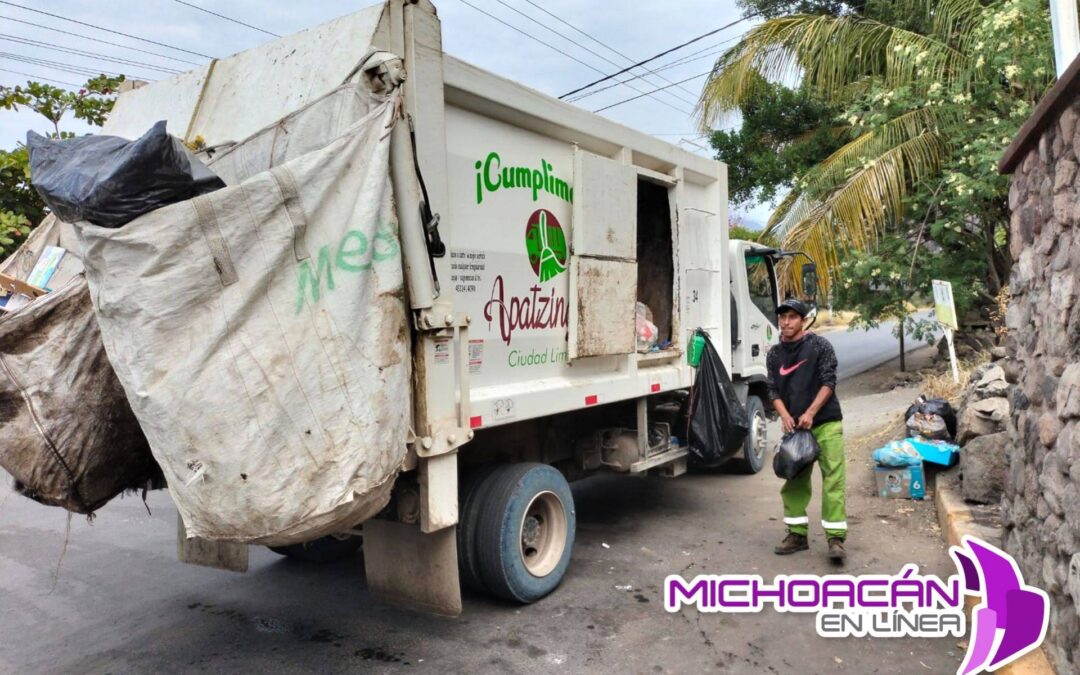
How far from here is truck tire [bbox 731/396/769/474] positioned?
7.67m

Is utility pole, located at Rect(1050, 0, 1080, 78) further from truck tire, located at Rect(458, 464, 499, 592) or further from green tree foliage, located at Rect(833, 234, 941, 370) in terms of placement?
green tree foliage, located at Rect(833, 234, 941, 370)

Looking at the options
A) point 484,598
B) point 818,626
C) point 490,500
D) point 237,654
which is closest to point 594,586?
point 484,598

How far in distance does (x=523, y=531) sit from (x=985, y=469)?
3.12 meters

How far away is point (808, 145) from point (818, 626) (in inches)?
446

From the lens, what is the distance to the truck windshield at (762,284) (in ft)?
25.3

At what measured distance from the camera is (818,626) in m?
4.18

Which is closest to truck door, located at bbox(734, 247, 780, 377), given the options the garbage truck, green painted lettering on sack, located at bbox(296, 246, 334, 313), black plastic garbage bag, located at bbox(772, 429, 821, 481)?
the garbage truck

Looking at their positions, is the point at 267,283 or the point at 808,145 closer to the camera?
the point at 267,283

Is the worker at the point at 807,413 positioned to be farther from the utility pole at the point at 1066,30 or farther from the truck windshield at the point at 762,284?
the truck windshield at the point at 762,284

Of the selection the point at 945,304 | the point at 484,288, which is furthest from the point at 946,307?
the point at 484,288

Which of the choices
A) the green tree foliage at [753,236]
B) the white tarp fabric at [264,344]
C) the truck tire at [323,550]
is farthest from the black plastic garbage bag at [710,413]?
the green tree foliage at [753,236]

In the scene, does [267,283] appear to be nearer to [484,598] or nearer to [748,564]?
[484,598]

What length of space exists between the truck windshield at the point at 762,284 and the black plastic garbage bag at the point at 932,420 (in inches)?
64.3

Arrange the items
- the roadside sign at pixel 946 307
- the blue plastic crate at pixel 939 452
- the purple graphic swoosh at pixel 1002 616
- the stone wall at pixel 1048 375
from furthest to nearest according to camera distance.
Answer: the roadside sign at pixel 946 307
the blue plastic crate at pixel 939 452
the purple graphic swoosh at pixel 1002 616
the stone wall at pixel 1048 375
